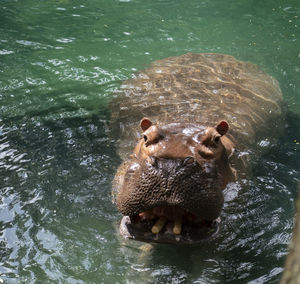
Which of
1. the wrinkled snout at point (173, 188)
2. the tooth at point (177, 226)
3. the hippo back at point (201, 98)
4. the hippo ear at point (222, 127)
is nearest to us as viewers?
the wrinkled snout at point (173, 188)

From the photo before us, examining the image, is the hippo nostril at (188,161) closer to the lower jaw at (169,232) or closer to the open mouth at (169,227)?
the open mouth at (169,227)

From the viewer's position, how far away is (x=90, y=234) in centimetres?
420

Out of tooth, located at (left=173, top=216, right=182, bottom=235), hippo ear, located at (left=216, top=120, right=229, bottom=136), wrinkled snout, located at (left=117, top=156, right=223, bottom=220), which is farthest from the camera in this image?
hippo ear, located at (left=216, top=120, right=229, bottom=136)

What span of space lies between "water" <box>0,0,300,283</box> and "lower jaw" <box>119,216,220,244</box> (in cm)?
29

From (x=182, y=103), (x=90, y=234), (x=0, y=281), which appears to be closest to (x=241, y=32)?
(x=182, y=103)

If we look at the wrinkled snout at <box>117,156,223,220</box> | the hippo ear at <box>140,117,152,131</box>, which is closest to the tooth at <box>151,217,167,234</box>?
the wrinkled snout at <box>117,156,223,220</box>

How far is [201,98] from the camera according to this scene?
611 cm

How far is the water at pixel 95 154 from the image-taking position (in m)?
3.86

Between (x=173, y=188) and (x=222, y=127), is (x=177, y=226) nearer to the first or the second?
(x=173, y=188)

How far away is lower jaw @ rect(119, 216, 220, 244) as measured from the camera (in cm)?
350

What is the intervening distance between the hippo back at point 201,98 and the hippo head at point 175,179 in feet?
4.94

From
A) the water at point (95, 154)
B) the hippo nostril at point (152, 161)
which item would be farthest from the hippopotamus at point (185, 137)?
the water at point (95, 154)

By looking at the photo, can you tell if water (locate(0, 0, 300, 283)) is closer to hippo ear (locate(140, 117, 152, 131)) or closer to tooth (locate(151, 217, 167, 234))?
tooth (locate(151, 217, 167, 234))

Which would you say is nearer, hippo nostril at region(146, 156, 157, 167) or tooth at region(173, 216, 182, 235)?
hippo nostril at region(146, 156, 157, 167)
